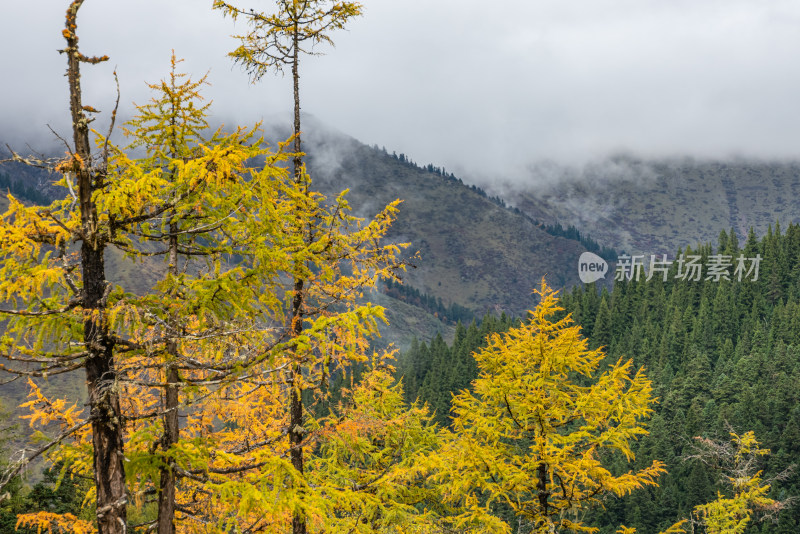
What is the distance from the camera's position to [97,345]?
26.7 feet

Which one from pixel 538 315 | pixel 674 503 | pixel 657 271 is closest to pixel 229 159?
pixel 538 315

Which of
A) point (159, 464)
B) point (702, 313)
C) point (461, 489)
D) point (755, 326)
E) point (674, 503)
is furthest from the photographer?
point (702, 313)

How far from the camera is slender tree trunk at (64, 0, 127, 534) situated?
8086 mm

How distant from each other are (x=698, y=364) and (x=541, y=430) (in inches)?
5550

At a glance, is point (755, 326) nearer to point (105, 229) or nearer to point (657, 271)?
point (657, 271)

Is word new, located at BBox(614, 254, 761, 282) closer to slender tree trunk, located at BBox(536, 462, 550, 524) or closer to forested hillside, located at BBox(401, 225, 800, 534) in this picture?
forested hillside, located at BBox(401, 225, 800, 534)

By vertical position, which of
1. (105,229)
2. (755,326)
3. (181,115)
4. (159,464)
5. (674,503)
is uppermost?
(181,115)

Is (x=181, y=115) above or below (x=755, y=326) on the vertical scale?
above

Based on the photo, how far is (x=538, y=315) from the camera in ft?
58.1

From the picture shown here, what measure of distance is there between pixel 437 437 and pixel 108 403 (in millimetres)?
14782

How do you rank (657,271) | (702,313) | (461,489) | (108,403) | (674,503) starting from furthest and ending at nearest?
1. (657,271)
2. (702,313)
3. (674,503)
4. (461,489)
5. (108,403)

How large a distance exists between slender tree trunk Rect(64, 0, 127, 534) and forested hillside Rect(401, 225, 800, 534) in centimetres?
9145

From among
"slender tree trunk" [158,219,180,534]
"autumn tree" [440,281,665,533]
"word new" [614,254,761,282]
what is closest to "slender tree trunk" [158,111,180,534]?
"slender tree trunk" [158,219,180,534]

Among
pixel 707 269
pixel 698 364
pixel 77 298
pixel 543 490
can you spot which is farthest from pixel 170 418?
pixel 707 269
